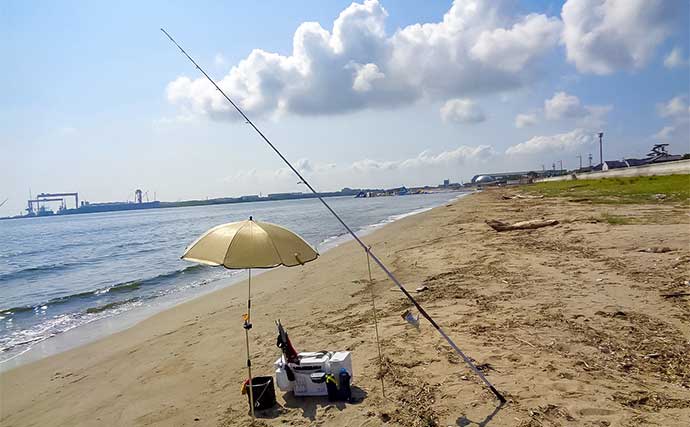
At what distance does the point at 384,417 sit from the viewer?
438cm

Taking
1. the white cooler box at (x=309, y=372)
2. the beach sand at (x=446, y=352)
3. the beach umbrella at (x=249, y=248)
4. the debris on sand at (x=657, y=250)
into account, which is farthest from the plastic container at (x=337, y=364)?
the debris on sand at (x=657, y=250)

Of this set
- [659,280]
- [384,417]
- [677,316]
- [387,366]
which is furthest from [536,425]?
[659,280]

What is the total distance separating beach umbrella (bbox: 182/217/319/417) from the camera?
4.20 meters

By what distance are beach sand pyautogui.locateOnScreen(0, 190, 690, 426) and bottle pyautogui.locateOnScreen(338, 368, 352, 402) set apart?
0.38 feet

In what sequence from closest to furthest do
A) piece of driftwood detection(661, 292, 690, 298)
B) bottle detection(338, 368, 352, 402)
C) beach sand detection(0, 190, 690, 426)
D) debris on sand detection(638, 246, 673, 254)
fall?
beach sand detection(0, 190, 690, 426) < bottle detection(338, 368, 352, 402) < piece of driftwood detection(661, 292, 690, 298) < debris on sand detection(638, 246, 673, 254)

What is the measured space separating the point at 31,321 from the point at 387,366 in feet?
38.3

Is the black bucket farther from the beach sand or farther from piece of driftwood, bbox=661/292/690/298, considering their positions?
piece of driftwood, bbox=661/292/690/298

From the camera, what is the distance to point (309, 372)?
5.02 m

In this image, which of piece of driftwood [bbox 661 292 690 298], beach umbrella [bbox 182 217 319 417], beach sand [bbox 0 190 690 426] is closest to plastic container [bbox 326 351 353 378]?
beach sand [bbox 0 190 690 426]

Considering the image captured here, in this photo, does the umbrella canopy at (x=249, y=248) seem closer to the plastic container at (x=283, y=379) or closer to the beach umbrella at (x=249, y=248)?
the beach umbrella at (x=249, y=248)

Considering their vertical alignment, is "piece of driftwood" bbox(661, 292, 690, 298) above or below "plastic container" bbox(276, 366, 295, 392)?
above

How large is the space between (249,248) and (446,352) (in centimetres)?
311

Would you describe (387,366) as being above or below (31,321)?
above

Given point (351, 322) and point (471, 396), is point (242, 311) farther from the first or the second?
point (471, 396)
